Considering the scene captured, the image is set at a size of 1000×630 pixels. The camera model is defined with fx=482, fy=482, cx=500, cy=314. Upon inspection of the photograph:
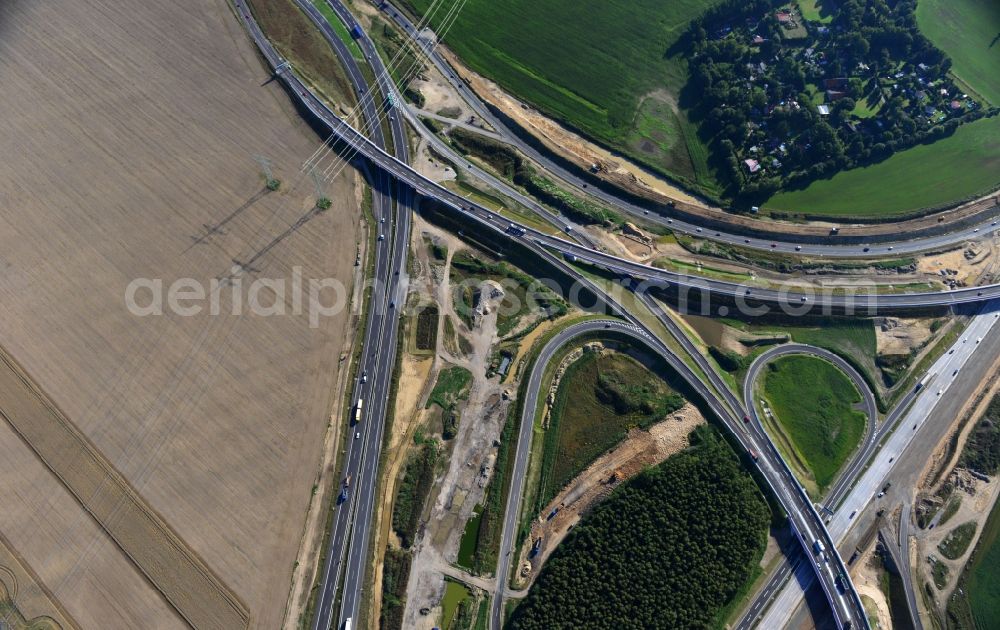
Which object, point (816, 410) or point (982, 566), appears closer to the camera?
point (982, 566)

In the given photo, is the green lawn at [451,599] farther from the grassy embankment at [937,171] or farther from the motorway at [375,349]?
the grassy embankment at [937,171]

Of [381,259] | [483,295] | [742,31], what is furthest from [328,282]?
[742,31]

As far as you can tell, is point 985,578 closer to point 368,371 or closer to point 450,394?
point 450,394

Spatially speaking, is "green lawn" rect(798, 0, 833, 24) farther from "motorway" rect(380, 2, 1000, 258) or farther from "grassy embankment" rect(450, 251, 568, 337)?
"grassy embankment" rect(450, 251, 568, 337)

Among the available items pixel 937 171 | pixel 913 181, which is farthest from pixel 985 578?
pixel 937 171

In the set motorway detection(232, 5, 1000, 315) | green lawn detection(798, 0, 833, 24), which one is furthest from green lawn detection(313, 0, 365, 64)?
green lawn detection(798, 0, 833, 24)

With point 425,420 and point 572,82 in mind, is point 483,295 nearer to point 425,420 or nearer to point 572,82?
point 425,420
